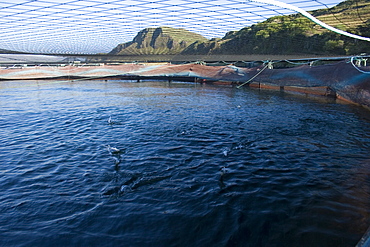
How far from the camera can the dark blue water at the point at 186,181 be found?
13.1 ft

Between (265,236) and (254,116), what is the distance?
7.83 m

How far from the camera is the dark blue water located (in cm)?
400

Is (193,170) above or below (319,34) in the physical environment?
below

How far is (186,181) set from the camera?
5.55m

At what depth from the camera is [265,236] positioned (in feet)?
12.8

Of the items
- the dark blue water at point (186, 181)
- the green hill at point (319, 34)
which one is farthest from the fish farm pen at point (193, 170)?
the green hill at point (319, 34)

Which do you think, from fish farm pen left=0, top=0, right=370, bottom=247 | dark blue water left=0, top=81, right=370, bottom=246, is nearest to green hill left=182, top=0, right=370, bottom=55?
fish farm pen left=0, top=0, right=370, bottom=247

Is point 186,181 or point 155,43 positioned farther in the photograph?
point 155,43

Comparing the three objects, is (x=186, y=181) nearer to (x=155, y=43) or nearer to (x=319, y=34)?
(x=155, y=43)

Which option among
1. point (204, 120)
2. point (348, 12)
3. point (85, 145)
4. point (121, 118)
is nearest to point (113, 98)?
point (121, 118)

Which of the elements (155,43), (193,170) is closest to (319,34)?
(155,43)

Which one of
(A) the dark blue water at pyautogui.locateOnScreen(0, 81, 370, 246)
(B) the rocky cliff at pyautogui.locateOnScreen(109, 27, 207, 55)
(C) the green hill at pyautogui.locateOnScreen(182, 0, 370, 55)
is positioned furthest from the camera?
(B) the rocky cliff at pyautogui.locateOnScreen(109, 27, 207, 55)

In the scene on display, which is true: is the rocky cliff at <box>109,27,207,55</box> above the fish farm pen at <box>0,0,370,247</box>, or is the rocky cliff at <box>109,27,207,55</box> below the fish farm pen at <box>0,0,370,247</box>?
above

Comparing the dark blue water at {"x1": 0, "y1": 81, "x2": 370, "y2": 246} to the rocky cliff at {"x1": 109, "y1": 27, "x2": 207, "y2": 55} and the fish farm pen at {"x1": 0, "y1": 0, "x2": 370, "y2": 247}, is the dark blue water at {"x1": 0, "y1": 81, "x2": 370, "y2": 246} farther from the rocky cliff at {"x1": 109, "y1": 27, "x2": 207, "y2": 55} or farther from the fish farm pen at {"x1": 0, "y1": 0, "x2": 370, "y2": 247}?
the rocky cliff at {"x1": 109, "y1": 27, "x2": 207, "y2": 55}
